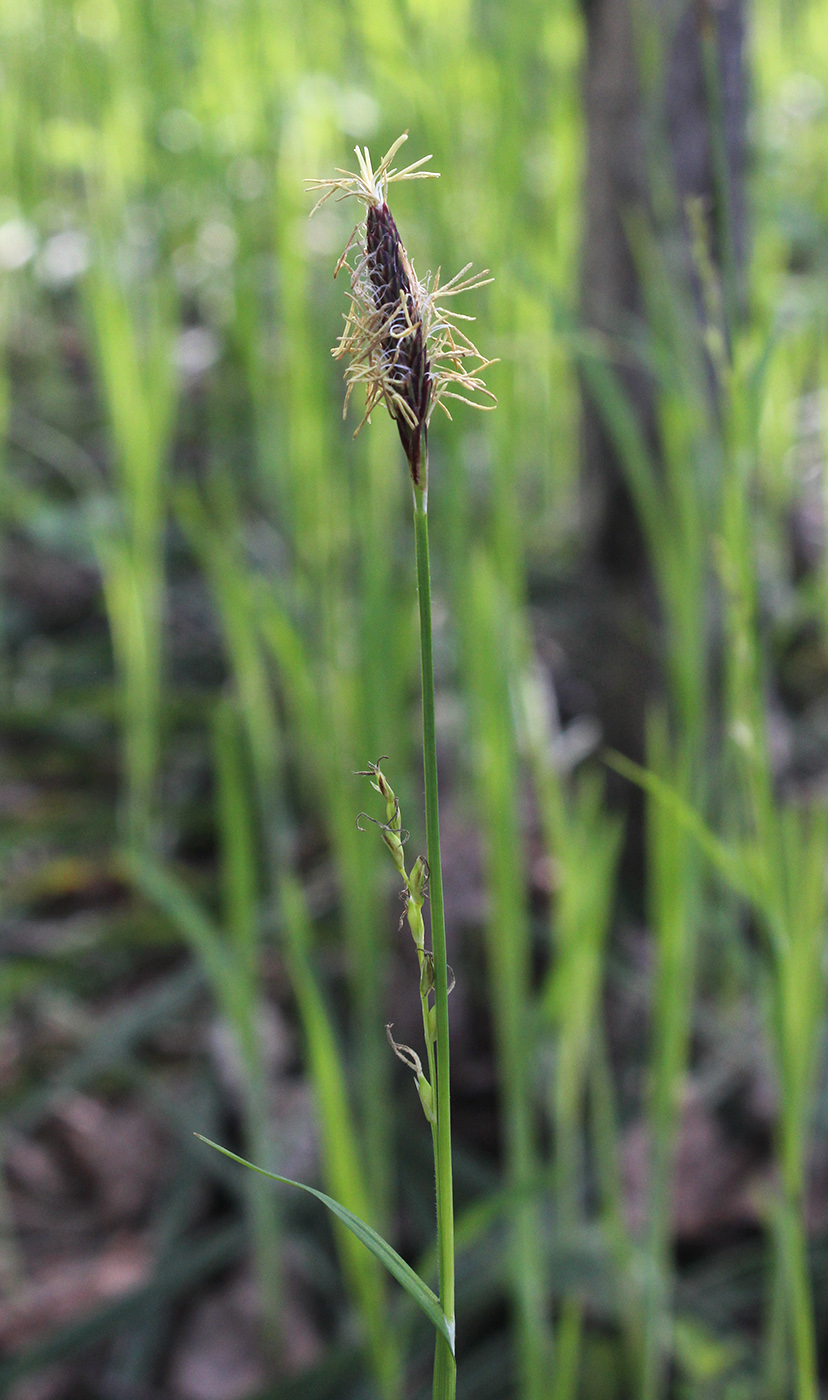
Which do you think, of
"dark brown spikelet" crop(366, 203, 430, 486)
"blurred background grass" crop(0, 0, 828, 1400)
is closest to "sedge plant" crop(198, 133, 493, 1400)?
"dark brown spikelet" crop(366, 203, 430, 486)

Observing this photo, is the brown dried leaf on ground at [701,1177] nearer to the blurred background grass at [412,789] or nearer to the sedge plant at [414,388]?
the blurred background grass at [412,789]

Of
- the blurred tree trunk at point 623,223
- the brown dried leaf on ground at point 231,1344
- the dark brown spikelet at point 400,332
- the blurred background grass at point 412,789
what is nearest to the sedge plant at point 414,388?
the dark brown spikelet at point 400,332

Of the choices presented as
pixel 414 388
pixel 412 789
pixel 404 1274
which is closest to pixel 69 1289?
pixel 412 789

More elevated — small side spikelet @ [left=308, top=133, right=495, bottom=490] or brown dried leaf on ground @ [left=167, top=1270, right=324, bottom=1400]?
small side spikelet @ [left=308, top=133, right=495, bottom=490]

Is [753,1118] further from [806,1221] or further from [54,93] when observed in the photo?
[54,93]

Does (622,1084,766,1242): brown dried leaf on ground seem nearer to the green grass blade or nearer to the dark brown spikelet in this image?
the green grass blade

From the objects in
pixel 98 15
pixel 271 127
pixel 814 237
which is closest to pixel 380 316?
pixel 271 127
